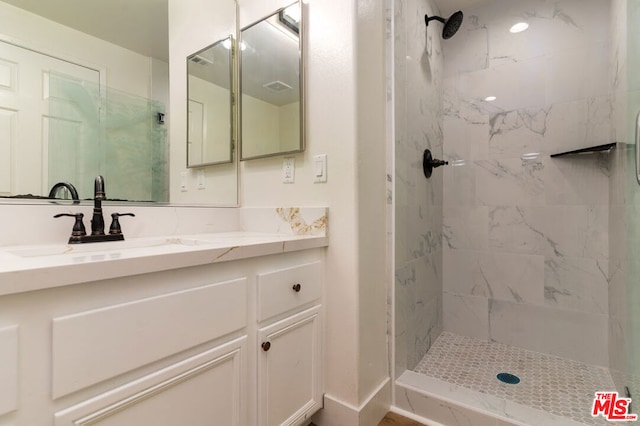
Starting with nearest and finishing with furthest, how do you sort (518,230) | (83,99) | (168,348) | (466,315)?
1. (168,348)
2. (83,99)
3. (518,230)
4. (466,315)

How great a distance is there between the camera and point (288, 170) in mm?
1482

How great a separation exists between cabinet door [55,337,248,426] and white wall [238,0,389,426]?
1.53 ft

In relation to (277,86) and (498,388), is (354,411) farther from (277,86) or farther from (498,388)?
(277,86)

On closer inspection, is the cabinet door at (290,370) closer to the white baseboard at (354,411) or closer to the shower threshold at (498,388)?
the white baseboard at (354,411)

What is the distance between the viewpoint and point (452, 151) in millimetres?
2250

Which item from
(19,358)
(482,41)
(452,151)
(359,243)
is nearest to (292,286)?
(359,243)

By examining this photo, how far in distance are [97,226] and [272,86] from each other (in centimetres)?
101

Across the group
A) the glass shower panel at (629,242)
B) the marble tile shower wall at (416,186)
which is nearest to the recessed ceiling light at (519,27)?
the marble tile shower wall at (416,186)

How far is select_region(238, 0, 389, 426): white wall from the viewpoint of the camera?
1267mm

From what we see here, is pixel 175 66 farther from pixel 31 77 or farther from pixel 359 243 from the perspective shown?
pixel 359 243

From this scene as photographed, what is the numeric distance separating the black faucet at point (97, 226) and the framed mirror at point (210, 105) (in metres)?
0.48

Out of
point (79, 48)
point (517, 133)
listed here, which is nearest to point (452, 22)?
point (517, 133)

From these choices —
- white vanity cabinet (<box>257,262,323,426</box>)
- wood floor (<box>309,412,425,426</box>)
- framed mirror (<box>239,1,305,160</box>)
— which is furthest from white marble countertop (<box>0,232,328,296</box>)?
wood floor (<box>309,412,425,426</box>)

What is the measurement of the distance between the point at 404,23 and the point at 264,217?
50.4 inches
